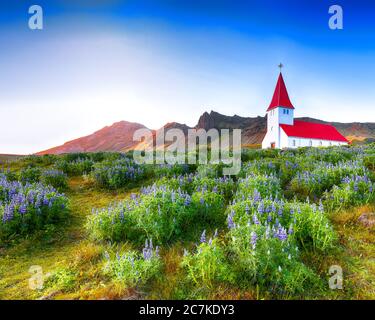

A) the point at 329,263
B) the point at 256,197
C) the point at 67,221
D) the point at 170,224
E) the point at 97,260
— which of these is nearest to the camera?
the point at 329,263

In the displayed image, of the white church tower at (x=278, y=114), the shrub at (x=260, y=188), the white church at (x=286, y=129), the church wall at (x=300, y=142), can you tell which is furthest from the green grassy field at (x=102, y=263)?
the white church tower at (x=278, y=114)

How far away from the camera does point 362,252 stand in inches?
174

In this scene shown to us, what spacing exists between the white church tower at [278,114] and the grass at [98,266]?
4774cm

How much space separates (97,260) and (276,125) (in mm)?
51018

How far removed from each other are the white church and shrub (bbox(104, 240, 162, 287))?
48.5 m

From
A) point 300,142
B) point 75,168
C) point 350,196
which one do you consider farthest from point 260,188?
point 300,142

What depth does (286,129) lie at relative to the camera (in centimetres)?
5022

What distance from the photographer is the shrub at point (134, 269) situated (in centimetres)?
354

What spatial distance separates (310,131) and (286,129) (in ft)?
21.9

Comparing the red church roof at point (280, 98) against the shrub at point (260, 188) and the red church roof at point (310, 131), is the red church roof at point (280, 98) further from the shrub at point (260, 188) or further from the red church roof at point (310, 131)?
the shrub at point (260, 188)

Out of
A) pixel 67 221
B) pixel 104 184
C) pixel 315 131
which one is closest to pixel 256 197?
pixel 67 221

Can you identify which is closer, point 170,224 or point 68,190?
point 170,224

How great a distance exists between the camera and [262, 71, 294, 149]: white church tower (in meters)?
51.3
